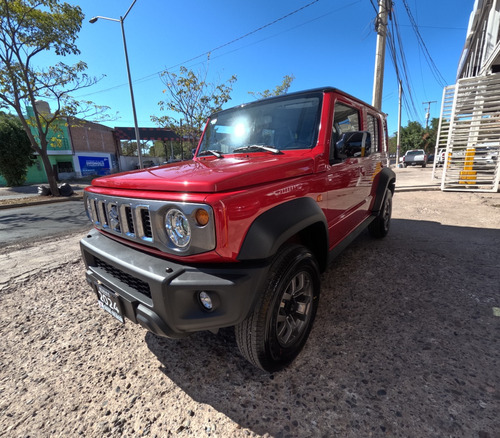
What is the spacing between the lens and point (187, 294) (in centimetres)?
130

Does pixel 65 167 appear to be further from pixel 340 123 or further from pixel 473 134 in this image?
pixel 473 134

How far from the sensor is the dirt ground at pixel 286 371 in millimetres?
1392

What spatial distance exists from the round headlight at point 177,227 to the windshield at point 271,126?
111 cm

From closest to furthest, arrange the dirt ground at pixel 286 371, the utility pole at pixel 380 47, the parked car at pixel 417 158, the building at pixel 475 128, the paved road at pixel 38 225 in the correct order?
the dirt ground at pixel 286 371 < the paved road at pixel 38 225 < the utility pole at pixel 380 47 < the building at pixel 475 128 < the parked car at pixel 417 158

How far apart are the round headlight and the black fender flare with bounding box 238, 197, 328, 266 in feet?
1.00

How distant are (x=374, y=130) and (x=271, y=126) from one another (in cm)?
187

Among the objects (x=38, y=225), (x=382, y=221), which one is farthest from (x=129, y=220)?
(x=38, y=225)

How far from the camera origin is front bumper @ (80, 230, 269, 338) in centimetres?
127

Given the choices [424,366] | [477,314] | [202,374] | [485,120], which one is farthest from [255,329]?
[485,120]

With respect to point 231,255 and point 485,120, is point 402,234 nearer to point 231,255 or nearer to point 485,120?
point 231,255

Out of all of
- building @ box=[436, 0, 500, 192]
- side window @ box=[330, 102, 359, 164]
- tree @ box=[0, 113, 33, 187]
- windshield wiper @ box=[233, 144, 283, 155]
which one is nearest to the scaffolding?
building @ box=[436, 0, 500, 192]

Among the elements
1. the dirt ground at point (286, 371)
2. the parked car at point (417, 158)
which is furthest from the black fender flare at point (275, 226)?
the parked car at point (417, 158)

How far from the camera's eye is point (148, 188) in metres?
1.53

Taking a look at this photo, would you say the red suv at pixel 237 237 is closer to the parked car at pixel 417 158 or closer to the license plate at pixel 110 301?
the license plate at pixel 110 301
